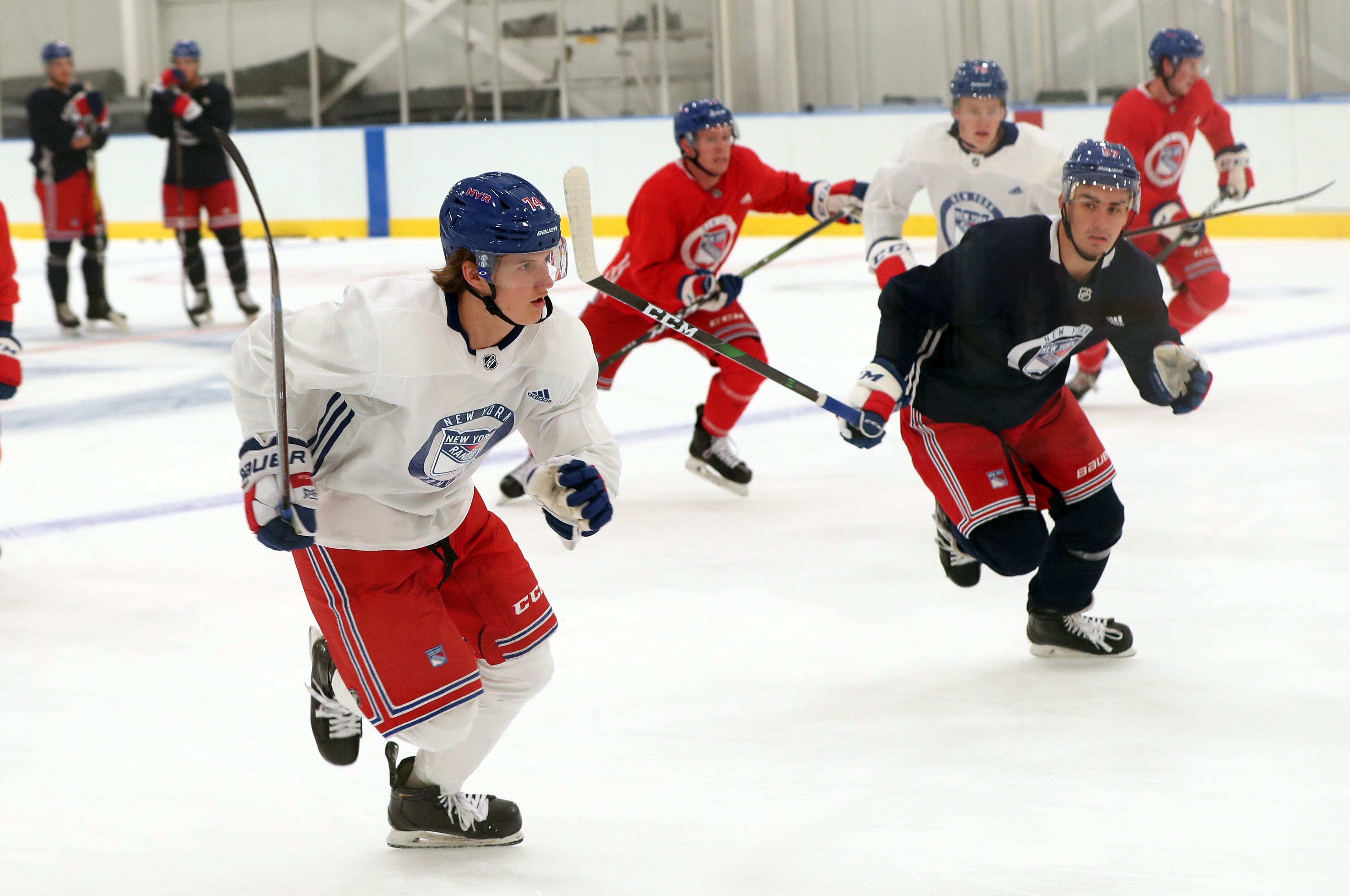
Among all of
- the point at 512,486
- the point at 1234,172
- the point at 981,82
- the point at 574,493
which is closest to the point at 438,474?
the point at 574,493

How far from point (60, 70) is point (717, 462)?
5.36 m

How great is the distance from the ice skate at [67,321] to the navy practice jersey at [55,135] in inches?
28.7

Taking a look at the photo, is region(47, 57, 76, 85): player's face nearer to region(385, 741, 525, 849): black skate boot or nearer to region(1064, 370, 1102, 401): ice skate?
region(1064, 370, 1102, 401): ice skate

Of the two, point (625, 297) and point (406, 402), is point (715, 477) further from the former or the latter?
point (406, 402)

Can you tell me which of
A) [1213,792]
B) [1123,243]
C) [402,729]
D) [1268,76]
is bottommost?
[1213,792]

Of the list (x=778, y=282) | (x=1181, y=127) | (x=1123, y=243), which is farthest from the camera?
(x=778, y=282)

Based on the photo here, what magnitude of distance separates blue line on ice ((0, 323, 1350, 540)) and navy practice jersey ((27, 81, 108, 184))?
201cm

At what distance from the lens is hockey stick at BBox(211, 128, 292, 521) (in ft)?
6.88

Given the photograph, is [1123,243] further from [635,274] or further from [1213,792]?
[635,274]

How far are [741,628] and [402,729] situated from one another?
141cm

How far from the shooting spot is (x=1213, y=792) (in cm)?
254

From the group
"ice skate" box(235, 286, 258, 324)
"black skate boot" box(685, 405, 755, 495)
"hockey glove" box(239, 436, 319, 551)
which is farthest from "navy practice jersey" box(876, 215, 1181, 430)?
"ice skate" box(235, 286, 258, 324)

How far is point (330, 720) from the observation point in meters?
2.53

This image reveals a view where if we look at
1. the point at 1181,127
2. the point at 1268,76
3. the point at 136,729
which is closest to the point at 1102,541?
Result: the point at 136,729
